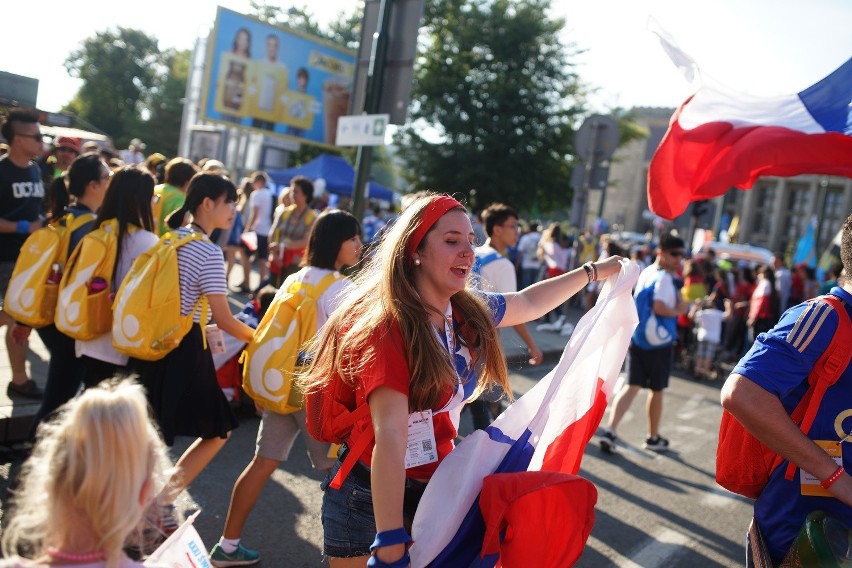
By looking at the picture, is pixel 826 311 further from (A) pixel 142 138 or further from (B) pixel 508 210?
(A) pixel 142 138

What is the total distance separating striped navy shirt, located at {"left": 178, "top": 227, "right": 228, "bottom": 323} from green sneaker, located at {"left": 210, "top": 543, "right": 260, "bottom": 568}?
1.14 m

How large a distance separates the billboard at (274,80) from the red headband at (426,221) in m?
18.7

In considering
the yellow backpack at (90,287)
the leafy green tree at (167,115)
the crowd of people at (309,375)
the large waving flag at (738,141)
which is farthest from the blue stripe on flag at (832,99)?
the leafy green tree at (167,115)

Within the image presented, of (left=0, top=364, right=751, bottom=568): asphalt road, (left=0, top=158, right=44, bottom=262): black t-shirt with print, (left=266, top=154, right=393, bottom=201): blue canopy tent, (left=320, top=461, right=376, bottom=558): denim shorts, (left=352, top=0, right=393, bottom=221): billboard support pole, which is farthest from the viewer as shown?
(left=266, top=154, right=393, bottom=201): blue canopy tent

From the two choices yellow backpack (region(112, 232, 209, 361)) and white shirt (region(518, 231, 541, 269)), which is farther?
white shirt (region(518, 231, 541, 269))

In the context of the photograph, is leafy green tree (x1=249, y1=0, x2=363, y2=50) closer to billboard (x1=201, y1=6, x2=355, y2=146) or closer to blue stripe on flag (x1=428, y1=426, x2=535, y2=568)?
billboard (x1=201, y1=6, x2=355, y2=146)

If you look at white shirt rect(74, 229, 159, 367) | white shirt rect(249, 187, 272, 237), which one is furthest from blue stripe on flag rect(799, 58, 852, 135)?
white shirt rect(249, 187, 272, 237)

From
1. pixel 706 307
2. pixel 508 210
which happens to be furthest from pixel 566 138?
pixel 508 210

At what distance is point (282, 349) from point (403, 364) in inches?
65.0

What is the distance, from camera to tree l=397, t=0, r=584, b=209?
3131 centimetres

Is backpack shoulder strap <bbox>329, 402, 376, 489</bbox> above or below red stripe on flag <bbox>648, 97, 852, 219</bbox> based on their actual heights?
below

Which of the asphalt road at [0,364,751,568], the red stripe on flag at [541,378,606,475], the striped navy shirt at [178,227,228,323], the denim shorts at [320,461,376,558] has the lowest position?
the asphalt road at [0,364,751,568]

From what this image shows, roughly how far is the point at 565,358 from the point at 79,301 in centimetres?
254

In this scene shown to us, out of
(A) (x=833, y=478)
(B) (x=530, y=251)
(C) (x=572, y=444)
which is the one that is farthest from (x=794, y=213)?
(A) (x=833, y=478)
